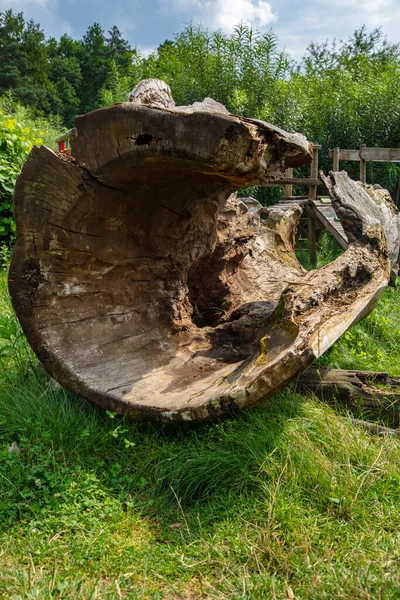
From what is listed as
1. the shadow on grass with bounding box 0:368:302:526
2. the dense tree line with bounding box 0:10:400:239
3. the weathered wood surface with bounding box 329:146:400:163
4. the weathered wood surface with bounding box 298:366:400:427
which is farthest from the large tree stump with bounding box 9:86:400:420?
the dense tree line with bounding box 0:10:400:239

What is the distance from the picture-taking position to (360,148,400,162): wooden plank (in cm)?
820

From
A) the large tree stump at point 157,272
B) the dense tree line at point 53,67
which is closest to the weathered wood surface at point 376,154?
the large tree stump at point 157,272

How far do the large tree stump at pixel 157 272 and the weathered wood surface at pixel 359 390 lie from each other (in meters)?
0.41

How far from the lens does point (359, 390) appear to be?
10.4ft

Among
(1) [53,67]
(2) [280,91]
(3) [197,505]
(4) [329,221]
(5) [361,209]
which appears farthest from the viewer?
(1) [53,67]

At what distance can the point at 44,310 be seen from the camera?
296 centimetres

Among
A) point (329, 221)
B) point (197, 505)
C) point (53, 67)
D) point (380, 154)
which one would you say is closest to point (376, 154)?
point (380, 154)

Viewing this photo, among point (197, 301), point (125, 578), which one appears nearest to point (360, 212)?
point (197, 301)

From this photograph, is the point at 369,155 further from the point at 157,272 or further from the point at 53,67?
the point at 53,67

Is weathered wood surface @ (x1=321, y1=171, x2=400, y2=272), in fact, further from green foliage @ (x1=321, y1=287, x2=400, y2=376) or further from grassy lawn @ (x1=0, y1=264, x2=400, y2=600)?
grassy lawn @ (x1=0, y1=264, x2=400, y2=600)

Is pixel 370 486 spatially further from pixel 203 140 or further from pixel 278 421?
pixel 203 140

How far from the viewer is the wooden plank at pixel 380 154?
820 centimetres

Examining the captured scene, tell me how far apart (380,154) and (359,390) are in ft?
20.2

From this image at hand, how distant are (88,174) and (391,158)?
673 cm
